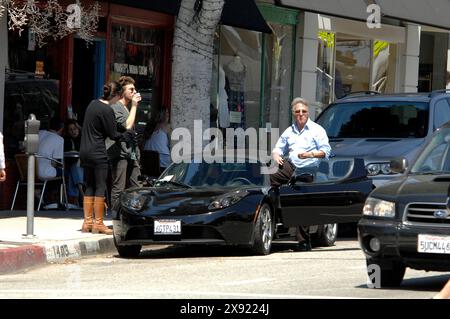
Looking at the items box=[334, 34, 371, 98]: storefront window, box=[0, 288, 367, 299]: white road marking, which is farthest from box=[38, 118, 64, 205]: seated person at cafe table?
box=[334, 34, 371, 98]: storefront window

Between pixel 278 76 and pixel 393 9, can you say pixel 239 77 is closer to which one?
pixel 278 76

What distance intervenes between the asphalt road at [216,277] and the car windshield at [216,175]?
0.87m

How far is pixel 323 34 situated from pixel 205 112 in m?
9.74

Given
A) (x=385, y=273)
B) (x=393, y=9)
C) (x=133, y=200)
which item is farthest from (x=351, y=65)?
(x=385, y=273)

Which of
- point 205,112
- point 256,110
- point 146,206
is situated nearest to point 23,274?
point 146,206

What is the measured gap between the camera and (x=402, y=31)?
1194 inches

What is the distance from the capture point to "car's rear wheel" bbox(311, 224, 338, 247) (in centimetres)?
1589

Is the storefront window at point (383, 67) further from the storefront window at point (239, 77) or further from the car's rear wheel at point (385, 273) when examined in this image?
the car's rear wheel at point (385, 273)

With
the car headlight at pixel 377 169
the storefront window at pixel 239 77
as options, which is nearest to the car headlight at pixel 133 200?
the car headlight at pixel 377 169

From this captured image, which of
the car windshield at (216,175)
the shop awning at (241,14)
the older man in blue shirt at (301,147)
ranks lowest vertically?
the car windshield at (216,175)

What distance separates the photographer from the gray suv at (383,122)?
1697 centimetres

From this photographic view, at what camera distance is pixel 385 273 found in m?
11.3
